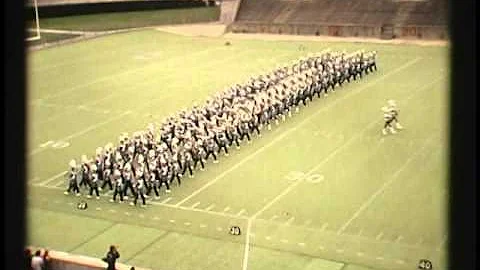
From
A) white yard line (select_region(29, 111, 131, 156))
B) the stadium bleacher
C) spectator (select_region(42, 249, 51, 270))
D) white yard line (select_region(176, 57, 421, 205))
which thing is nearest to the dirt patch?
the stadium bleacher

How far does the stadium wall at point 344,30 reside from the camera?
2338 cm

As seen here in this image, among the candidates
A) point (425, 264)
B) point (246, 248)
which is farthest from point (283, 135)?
point (425, 264)

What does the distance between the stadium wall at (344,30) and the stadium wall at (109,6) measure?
2.39 metres

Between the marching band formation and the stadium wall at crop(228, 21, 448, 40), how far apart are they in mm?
8781

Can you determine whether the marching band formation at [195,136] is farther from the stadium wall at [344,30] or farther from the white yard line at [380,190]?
the stadium wall at [344,30]

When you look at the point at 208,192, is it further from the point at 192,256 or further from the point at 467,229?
the point at 467,229

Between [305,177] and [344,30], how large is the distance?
49.5 feet

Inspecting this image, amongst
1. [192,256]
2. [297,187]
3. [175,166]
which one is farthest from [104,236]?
[297,187]

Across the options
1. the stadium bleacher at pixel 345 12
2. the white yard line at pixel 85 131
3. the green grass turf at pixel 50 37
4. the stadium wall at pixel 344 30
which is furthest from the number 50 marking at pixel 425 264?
the stadium bleacher at pixel 345 12

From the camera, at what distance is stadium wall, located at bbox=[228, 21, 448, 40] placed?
23.4 meters

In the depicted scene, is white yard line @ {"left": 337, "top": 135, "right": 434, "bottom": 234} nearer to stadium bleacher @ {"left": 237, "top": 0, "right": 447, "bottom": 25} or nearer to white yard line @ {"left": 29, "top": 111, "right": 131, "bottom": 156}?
white yard line @ {"left": 29, "top": 111, "right": 131, "bottom": 156}

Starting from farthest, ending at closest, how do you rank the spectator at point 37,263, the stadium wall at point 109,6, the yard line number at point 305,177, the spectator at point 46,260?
the stadium wall at point 109,6 < the yard line number at point 305,177 < the spectator at point 46,260 < the spectator at point 37,263

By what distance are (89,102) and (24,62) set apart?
13.7 m

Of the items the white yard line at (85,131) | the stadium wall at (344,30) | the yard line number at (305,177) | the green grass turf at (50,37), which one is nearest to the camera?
the yard line number at (305,177)
